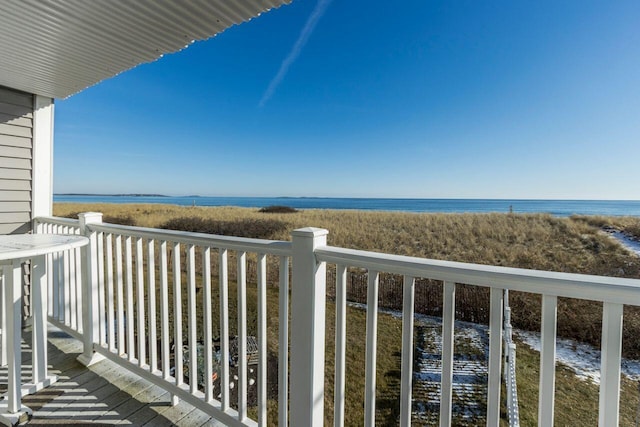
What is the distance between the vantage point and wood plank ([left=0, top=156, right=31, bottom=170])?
103 inches

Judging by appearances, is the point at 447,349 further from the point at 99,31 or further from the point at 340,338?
the point at 99,31

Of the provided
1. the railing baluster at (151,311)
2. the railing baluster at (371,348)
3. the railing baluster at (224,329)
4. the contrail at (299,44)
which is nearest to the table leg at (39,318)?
the railing baluster at (151,311)

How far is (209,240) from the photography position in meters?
1.45

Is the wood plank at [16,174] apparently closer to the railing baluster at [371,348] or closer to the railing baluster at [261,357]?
the railing baluster at [261,357]

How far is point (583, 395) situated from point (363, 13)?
11039 mm

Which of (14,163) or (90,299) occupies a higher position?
(14,163)

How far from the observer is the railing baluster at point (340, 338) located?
1.13 meters

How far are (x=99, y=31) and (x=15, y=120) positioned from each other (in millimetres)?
1686

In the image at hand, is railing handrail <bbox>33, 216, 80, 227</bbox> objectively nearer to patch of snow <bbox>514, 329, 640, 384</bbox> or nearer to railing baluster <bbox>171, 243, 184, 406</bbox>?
railing baluster <bbox>171, 243, 184, 406</bbox>

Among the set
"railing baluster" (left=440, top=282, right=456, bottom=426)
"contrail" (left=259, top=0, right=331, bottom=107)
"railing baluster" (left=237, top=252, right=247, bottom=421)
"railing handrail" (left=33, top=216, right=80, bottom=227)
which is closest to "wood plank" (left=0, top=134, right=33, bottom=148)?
"railing handrail" (left=33, top=216, right=80, bottom=227)

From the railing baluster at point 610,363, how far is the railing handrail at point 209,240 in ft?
3.18

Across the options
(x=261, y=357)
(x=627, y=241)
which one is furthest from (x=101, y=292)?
(x=627, y=241)

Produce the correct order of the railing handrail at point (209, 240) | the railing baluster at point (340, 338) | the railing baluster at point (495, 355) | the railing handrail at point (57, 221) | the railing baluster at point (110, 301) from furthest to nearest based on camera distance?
the railing handrail at point (57, 221) → the railing baluster at point (110, 301) → the railing handrail at point (209, 240) → the railing baluster at point (340, 338) → the railing baluster at point (495, 355)

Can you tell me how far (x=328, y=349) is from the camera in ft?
15.0
